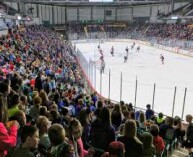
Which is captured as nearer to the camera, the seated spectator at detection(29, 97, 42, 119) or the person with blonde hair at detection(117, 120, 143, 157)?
the person with blonde hair at detection(117, 120, 143, 157)

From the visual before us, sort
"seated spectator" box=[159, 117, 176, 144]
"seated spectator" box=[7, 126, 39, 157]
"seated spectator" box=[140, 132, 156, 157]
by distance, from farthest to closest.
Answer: "seated spectator" box=[159, 117, 176, 144] < "seated spectator" box=[140, 132, 156, 157] < "seated spectator" box=[7, 126, 39, 157]

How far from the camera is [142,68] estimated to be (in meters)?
26.3

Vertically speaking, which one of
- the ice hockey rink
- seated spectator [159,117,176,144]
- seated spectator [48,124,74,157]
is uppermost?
seated spectator [48,124,74,157]

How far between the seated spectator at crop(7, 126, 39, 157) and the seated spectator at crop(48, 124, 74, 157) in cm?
19

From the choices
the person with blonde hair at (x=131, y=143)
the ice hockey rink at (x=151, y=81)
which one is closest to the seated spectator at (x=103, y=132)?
the person with blonde hair at (x=131, y=143)

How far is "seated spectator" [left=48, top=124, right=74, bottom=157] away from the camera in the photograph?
313 centimetres

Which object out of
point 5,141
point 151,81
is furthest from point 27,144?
point 151,81

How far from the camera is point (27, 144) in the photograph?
312cm

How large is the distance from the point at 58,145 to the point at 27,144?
330 mm

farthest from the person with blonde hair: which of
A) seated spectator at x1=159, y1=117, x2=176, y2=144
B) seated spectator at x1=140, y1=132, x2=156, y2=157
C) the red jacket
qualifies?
seated spectator at x1=159, y1=117, x2=176, y2=144

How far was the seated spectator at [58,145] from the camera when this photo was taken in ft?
10.3

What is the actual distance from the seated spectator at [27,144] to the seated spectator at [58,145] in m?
0.19

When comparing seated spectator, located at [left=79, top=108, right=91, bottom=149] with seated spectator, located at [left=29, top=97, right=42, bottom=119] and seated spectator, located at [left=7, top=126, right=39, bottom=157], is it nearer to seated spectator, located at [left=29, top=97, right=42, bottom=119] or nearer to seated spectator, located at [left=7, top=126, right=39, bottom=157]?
seated spectator, located at [left=29, top=97, right=42, bottom=119]

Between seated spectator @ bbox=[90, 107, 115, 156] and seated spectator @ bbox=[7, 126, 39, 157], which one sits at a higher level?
seated spectator @ bbox=[7, 126, 39, 157]
